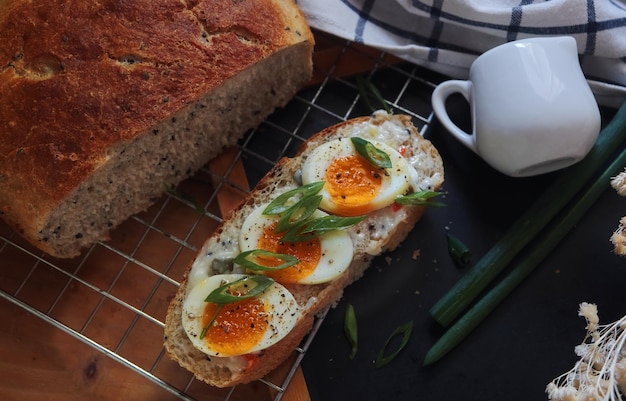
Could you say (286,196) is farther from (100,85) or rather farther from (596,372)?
(596,372)

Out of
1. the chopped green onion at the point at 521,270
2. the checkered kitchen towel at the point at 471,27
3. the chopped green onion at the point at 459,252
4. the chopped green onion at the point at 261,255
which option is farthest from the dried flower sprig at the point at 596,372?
the checkered kitchen towel at the point at 471,27

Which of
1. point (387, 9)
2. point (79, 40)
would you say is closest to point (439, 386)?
point (387, 9)

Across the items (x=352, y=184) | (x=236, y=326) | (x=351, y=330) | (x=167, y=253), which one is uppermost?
(x=352, y=184)

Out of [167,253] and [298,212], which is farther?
[167,253]

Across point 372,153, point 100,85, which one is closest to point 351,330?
point 372,153

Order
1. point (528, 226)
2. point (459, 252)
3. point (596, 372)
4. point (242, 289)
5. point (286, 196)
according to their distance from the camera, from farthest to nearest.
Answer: point (459, 252) → point (528, 226) → point (286, 196) → point (242, 289) → point (596, 372)

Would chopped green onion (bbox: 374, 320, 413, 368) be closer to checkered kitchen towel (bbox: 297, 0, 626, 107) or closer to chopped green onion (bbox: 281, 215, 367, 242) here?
chopped green onion (bbox: 281, 215, 367, 242)
